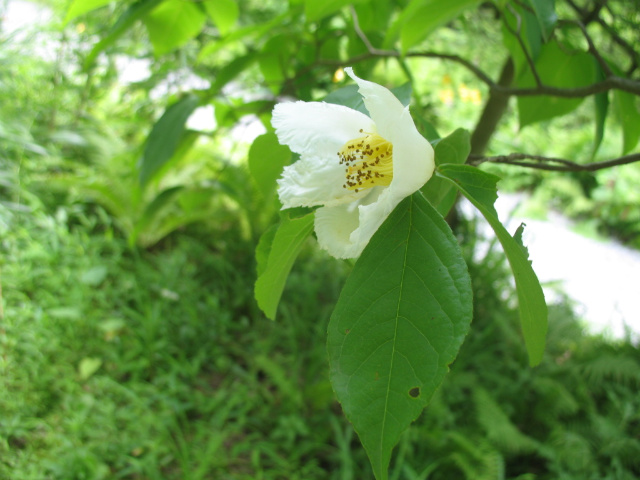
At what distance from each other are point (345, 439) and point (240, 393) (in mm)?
422

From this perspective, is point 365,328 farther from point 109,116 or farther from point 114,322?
point 109,116

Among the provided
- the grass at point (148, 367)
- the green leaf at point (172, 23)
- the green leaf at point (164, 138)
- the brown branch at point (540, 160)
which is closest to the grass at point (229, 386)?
the grass at point (148, 367)

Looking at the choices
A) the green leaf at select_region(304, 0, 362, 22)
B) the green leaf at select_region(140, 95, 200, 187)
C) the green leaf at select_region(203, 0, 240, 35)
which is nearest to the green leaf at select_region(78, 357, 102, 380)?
the green leaf at select_region(140, 95, 200, 187)

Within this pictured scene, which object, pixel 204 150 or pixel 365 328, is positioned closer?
pixel 365 328

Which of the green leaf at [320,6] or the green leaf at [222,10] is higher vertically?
the green leaf at [222,10]

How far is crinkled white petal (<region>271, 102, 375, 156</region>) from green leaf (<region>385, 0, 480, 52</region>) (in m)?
0.20

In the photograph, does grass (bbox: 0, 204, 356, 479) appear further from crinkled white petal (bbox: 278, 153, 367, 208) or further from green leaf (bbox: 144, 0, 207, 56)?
crinkled white petal (bbox: 278, 153, 367, 208)

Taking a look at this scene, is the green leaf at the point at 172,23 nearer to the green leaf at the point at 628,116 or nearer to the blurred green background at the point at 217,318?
the blurred green background at the point at 217,318

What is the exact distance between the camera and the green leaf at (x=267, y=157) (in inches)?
19.9

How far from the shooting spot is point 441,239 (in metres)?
0.32

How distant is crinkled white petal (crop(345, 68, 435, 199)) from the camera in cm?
32

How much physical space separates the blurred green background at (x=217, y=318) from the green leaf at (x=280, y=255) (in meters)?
0.39

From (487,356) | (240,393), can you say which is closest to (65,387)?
(240,393)

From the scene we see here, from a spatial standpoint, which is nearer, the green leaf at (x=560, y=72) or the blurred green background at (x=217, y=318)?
the green leaf at (x=560, y=72)
